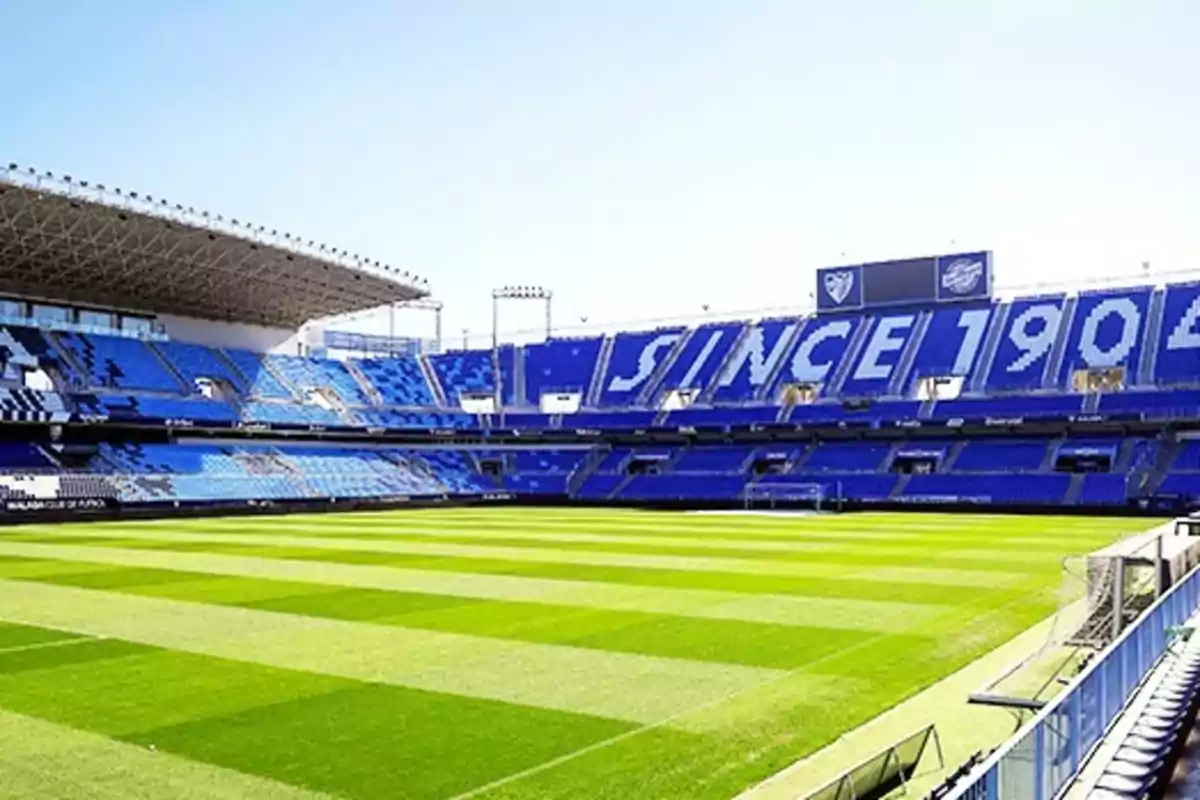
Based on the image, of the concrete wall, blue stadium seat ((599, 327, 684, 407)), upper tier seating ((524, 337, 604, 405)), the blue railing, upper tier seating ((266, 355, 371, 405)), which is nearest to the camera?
the blue railing

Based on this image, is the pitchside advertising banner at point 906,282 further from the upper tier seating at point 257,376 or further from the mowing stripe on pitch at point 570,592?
the mowing stripe on pitch at point 570,592

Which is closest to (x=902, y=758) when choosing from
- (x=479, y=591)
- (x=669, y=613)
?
(x=669, y=613)

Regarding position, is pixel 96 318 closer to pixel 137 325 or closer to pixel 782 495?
pixel 137 325

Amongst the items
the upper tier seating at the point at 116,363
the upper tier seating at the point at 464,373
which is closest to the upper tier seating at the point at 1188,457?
the upper tier seating at the point at 464,373

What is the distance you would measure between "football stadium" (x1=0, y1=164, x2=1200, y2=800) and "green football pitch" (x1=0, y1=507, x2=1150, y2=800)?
0.24 ft

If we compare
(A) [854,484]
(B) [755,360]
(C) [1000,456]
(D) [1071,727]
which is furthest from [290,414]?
(D) [1071,727]

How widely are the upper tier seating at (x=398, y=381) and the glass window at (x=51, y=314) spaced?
19665 mm

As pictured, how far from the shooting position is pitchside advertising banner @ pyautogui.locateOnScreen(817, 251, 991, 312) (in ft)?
199

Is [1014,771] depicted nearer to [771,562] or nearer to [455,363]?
[771,562]

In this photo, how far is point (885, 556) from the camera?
85.9 ft

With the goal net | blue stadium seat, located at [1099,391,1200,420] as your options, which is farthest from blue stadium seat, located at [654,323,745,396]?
blue stadium seat, located at [1099,391,1200,420]

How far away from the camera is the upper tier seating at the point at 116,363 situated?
175ft

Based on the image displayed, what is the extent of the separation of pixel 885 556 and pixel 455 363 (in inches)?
2039

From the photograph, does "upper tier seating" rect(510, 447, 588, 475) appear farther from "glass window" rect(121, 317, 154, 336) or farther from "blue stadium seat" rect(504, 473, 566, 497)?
"glass window" rect(121, 317, 154, 336)
